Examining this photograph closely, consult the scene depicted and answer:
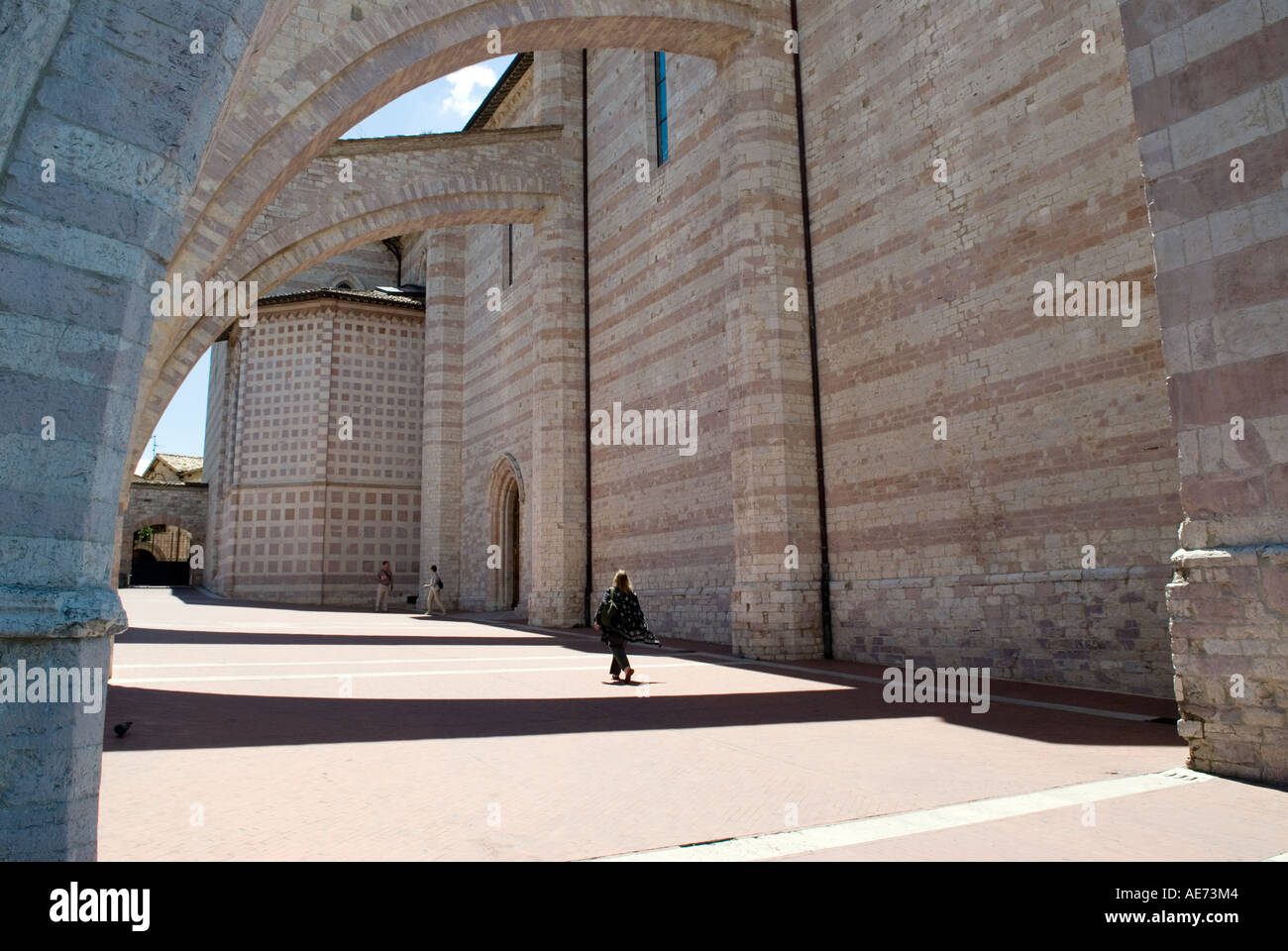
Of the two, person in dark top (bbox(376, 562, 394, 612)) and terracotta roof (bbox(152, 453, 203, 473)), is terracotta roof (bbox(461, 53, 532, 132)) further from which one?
terracotta roof (bbox(152, 453, 203, 473))

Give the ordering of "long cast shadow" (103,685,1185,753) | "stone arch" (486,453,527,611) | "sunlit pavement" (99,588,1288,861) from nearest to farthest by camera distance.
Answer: "sunlit pavement" (99,588,1288,861) < "long cast shadow" (103,685,1185,753) < "stone arch" (486,453,527,611)

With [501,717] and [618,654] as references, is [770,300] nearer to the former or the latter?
[618,654]

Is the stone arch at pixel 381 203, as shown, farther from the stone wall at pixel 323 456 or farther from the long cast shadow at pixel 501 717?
the stone wall at pixel 323 456

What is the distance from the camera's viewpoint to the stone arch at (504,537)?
23.0 m

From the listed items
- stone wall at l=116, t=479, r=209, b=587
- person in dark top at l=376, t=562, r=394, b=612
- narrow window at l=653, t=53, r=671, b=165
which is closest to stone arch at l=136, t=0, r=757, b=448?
narrow window at l=653, t=53, r=671, b=165

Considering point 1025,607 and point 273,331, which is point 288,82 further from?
point 273,331

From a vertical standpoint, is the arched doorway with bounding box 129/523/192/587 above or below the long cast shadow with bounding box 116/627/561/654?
above

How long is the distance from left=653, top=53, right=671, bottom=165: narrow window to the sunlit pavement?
11276 mm

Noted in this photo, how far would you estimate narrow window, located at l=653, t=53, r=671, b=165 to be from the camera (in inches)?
653

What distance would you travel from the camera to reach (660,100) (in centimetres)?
1680

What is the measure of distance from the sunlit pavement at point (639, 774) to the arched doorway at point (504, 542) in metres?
13.0

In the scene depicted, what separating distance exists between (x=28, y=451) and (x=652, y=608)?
13759mm

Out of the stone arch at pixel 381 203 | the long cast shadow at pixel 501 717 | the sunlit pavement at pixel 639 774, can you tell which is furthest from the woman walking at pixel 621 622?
the stone arch at pixel 381 203
